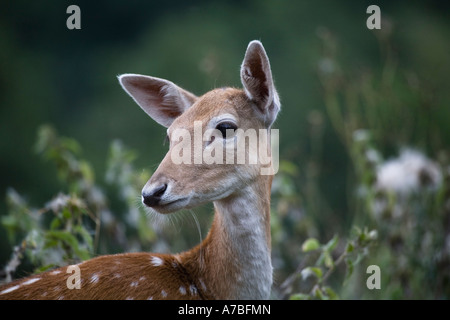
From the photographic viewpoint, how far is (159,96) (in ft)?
16.3

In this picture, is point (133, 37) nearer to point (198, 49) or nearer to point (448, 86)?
point (198, 49)

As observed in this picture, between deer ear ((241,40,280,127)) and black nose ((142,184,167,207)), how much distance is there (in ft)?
3.06

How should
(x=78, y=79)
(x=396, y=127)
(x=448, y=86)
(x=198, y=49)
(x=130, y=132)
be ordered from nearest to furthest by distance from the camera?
(x=396, y=127)
(x=448, y=86)
(x=130, y=132)
(x=198, y=49)
(x=78, y=79)

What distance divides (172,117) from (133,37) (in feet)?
52.5

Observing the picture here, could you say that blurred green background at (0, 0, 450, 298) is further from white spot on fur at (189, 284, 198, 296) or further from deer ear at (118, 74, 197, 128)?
white spot on fur at (189, 284, 198, 296)

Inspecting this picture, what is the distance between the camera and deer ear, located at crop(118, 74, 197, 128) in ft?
16.0

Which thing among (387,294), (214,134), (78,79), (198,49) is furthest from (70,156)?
(78,79)

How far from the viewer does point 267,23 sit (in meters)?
18.8

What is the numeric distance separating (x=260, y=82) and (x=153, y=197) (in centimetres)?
108

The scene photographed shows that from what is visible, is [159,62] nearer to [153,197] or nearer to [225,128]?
[225,128]

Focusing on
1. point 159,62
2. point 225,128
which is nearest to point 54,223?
point 225,128

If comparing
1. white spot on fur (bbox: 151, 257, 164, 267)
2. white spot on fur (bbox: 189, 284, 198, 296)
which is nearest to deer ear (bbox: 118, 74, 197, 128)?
white spot on fur (bbox: 151, 257, 164, 267)

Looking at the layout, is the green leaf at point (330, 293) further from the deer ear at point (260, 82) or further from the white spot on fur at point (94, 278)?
the white spot on fur at point (94, 278)

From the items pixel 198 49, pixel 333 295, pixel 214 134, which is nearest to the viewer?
pixel 214 134
